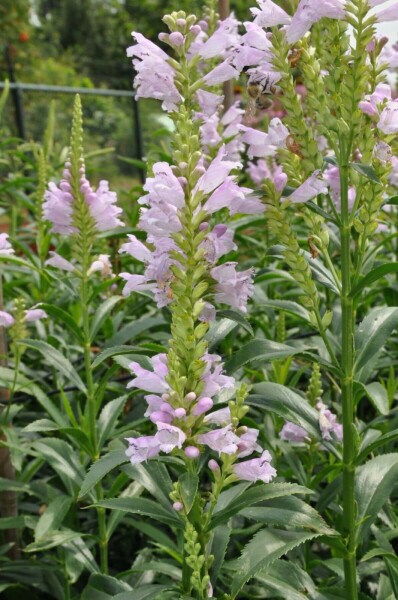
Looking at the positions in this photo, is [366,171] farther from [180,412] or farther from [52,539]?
[52,539]

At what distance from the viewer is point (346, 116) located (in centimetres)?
144

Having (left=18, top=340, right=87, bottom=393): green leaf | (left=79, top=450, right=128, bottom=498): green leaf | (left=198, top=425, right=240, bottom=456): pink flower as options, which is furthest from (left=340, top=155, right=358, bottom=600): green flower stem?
(left=18, top=340, right=87, bottom=393): green leaf

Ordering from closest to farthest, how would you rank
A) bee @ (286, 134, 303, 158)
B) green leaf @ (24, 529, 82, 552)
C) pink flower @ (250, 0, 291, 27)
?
1. pink flower @ (250, 0, 291, 27)
2. bee @ (286, 134, 303, 158)
3. green leaf @ (24, 529, 82, 552)

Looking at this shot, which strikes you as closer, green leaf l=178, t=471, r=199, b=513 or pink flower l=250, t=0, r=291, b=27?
green leaf l=178, t=471, r=199, b=513

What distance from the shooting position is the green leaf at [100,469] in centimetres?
136

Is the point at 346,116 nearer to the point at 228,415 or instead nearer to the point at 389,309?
the point at 389,309

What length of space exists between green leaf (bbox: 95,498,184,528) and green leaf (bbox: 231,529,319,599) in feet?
0.48

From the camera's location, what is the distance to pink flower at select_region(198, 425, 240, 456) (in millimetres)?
1242

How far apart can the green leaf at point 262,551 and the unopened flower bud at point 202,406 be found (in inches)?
12.1

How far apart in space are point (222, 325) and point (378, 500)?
0.52 m

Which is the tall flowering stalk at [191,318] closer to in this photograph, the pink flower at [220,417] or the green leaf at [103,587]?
the pink flower at [220,417]

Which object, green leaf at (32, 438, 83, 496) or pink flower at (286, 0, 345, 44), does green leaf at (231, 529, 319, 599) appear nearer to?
green leaf at (32, 438, 83, 496)

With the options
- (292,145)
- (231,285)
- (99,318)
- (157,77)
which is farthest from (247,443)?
(99,318)

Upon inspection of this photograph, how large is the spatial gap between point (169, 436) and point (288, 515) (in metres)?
0.35
